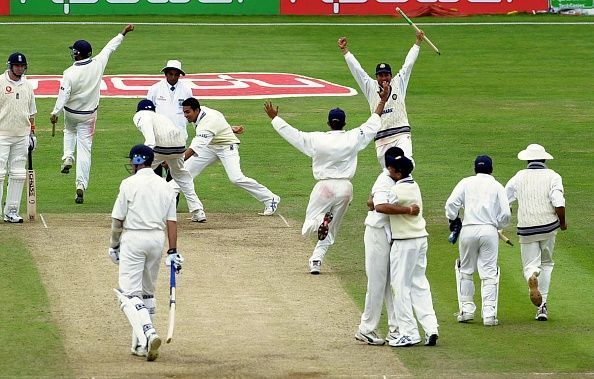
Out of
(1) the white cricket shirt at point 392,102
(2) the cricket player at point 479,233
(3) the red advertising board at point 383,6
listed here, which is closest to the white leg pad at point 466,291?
(2) the cricket player at point 479,233

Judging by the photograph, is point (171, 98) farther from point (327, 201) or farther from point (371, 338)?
point (371, 338)

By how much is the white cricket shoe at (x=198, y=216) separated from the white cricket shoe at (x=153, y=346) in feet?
22.4

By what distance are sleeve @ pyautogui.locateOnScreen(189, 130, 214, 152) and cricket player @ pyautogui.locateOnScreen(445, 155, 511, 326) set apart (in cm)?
572

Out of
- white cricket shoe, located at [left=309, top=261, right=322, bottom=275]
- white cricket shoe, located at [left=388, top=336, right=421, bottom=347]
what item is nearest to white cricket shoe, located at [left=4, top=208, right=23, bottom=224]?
white cricket shoe, located at [left=309, top=261, right=322, bottom=275]

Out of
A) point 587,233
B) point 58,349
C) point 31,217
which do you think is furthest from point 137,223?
point 587,233

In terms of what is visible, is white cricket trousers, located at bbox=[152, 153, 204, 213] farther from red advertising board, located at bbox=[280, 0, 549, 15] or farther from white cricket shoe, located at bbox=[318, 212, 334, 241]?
red advertising board, located at bbox=[280, 0, 549, 15]

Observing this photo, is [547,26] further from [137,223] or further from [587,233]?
[137,223]

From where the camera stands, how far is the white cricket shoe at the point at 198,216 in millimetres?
20047

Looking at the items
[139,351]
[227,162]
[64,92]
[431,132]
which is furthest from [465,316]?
[431,132]

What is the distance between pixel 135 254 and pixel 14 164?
22.2ft

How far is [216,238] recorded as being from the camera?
1906 centimetres

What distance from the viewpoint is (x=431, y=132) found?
91.4ft

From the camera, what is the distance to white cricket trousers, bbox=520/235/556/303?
1541 cm

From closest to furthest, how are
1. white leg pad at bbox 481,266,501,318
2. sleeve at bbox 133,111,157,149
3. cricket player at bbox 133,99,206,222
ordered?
white leg pad at bbox 481,266,501,318 < sleeve at bbox 133,111,157,149 < cricket player at bbox 133,99,206,222
